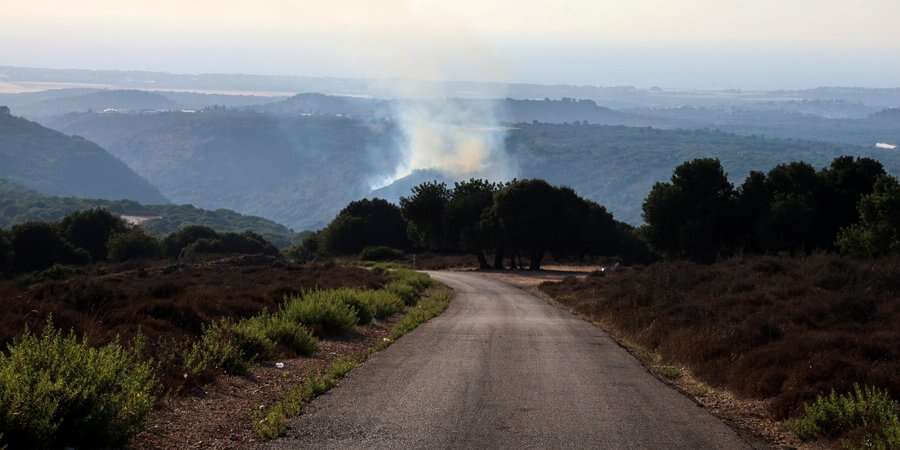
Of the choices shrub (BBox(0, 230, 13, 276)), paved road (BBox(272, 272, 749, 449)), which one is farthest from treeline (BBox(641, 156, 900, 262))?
shrub (BBox(0, 230, 13, 276))

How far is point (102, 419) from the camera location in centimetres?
801

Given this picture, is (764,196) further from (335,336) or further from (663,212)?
(335,336)

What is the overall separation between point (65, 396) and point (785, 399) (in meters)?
8.15

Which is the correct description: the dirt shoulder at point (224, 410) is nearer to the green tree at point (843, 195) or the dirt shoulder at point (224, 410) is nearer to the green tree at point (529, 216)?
the green tree at point (843, 195)

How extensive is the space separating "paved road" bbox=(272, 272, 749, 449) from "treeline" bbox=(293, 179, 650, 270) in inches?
2082

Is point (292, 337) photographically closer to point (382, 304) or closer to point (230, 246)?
point (382, 304)

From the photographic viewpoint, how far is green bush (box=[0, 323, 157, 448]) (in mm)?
7387

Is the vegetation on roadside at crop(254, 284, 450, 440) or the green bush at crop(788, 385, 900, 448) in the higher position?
the green bush at crop(788, 385, 900, 448)

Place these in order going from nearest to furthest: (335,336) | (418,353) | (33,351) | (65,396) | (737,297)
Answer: (65,396) → (33,351) → (418,353) → (335,336) → (737,297)

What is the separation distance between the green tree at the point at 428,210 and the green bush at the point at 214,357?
66.1m

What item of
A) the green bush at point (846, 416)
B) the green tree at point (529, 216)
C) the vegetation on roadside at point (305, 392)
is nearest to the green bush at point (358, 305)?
the vegetation on roadside at point (305, 392)

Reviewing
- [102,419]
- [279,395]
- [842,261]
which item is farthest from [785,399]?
[842,261]

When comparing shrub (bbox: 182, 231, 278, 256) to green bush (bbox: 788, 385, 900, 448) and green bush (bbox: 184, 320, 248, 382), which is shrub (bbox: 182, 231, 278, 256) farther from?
green bush (bbox: 788, 385, 900, 448)

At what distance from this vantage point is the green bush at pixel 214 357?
39.7 ft
